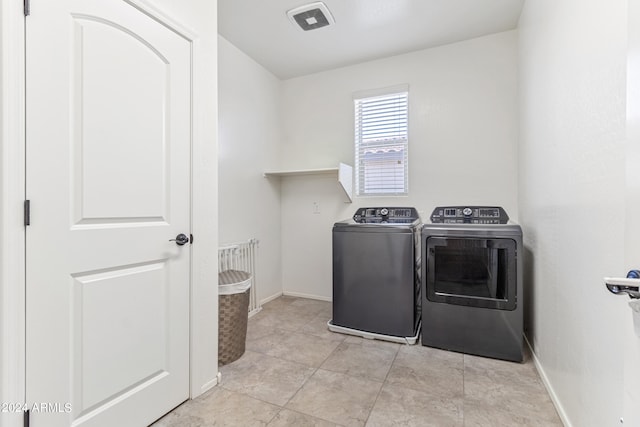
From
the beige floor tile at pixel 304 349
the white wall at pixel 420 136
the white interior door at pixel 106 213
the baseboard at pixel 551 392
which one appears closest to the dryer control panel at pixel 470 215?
the white wall at pixel 420 136

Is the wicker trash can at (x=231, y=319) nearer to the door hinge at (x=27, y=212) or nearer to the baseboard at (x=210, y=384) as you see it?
the baseboard at (x=210, y=384)

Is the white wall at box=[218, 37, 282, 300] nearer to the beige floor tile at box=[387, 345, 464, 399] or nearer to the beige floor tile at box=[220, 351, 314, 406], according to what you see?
the beige floor tile at box=[220, 351, 314, 406]

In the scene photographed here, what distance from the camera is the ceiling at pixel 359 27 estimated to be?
230cm

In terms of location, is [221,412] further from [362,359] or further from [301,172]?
[301,172]

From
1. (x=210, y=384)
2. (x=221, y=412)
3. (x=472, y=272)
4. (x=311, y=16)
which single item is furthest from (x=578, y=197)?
(x=311, y=16)

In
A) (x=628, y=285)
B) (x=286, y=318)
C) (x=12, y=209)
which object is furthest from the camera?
(x=286, y=318)

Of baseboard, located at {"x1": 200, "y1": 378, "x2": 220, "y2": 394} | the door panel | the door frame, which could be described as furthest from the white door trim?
baseboard, located at {"x1": 200, "y1": 378, "x2": 220, "y2": 394}

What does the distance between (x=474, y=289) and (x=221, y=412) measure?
1.84 m

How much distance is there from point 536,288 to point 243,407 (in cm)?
202

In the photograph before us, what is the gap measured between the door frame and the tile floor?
261 mm

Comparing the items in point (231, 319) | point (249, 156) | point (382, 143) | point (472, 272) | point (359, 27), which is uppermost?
point (359, 27)

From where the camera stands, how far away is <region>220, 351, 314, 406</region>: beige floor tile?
1.71 m

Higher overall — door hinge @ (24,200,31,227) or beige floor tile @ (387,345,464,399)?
door hinge @ (24,200,31,227)

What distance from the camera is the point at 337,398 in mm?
1672
